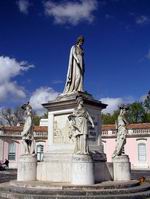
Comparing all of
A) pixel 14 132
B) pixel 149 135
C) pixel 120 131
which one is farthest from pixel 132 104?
pixel 120 131

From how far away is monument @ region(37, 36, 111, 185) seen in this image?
1218 centimetres

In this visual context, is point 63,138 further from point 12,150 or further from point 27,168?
point 12,150

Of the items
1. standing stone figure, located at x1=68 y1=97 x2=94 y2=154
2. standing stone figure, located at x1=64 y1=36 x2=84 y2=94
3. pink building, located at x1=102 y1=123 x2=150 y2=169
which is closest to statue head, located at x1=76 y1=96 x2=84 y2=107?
standing stone figure, located at x1=68 y1=97 x2=94 y2=154

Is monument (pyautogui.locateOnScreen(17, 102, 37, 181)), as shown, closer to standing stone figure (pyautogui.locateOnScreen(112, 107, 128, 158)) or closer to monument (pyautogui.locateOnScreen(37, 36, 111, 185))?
monument (pyautogui.locateOnScreen(37, 36, 111, 185))

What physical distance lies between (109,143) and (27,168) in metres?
26.8

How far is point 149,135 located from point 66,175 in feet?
84.2

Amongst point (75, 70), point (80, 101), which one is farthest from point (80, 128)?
point (75, 70)

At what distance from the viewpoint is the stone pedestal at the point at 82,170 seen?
1198 centimetres

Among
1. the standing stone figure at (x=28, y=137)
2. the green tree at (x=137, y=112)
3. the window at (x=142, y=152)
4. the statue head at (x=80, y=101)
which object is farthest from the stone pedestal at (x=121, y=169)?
the green tree at (x=137, y=112)

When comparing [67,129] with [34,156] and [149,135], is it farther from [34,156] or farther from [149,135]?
[149,135]

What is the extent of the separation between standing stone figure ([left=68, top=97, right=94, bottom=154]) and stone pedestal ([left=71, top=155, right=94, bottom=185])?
0.29 metres

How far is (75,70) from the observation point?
15.1 metres

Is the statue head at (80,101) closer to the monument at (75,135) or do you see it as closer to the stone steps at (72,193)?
the monument at (75,135)

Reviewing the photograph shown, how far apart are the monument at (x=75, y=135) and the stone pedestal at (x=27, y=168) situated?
0.82ft
